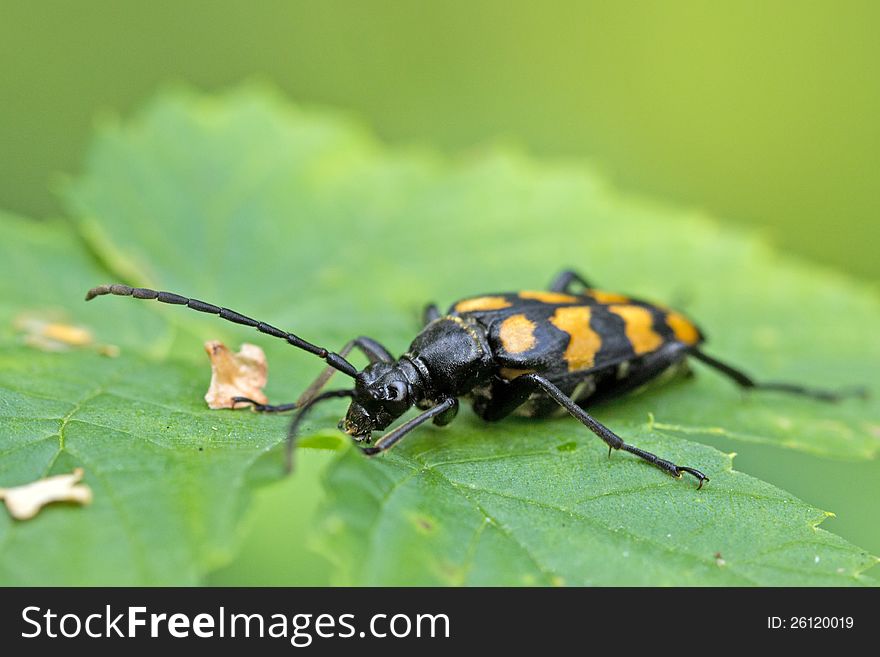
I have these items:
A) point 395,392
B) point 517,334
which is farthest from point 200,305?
point 517,334

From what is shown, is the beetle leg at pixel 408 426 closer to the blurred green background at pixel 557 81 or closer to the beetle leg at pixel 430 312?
the beetle leg at pixel 430 312

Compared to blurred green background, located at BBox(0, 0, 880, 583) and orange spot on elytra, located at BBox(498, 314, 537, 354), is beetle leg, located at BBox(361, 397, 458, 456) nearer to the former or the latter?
orange spot on elytra, located at BBox(498, 314, 537, 354)

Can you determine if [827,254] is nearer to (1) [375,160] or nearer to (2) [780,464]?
(2) [780,464]

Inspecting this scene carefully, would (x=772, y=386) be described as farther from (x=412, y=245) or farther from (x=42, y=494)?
(x=42, y=494)

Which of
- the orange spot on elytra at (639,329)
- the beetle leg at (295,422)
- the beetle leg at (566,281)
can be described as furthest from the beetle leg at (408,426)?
the beetle leg at (566,281)

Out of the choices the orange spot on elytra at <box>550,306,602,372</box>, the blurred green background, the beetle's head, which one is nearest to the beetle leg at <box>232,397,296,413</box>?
the beetle's head
